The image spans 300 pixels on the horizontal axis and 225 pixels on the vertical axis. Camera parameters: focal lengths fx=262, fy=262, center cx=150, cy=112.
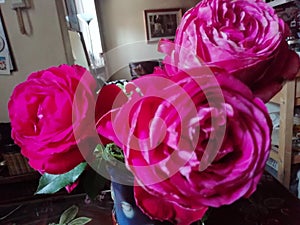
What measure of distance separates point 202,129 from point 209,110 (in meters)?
0.02

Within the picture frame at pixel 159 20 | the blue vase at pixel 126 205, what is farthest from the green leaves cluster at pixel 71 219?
the picture frame at pixel 159 20

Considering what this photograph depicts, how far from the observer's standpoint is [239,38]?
29cm

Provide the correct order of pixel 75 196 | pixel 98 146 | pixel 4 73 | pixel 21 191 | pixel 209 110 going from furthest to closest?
pixel 4 73 < pixel 21 191 < pixel 75 196 < pixel 98 146 < pixel 209 110

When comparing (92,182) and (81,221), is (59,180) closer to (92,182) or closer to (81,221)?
(92,182)

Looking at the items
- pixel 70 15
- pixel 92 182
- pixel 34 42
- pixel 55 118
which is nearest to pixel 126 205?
pixel 92 182

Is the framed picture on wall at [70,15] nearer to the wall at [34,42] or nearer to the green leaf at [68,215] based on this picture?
the wall at [34,42]

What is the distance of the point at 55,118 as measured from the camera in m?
0.29

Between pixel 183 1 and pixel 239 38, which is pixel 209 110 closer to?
pixel 239 38

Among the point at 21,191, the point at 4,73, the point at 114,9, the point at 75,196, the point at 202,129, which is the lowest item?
the point at 21,191

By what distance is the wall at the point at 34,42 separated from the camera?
4.77 feet

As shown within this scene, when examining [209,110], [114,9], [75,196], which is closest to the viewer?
[209,110]

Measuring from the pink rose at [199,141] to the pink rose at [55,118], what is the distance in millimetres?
83

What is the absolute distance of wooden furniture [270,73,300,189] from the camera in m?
1.20

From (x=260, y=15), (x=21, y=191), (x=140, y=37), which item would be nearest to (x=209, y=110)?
(x=260, y=15)
